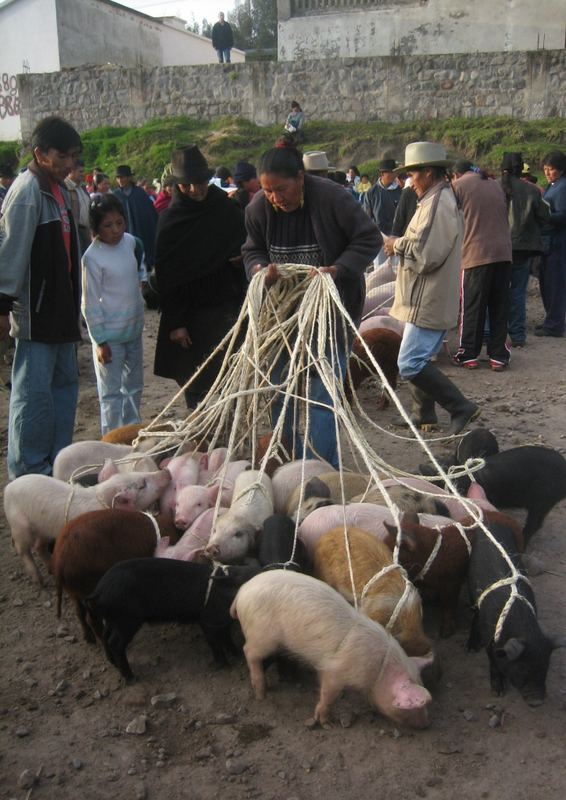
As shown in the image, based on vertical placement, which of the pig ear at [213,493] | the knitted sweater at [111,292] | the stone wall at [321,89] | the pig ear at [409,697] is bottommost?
the pig ear at [409,697]

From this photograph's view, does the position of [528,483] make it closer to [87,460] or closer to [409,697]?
[409,697]

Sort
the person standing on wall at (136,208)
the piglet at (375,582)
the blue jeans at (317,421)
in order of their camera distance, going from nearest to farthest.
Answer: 1. the piglet at (375,582)
2. the blue jeans at (317,421)
3. the person standing on wall at (136,208)

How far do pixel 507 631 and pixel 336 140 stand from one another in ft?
78.3

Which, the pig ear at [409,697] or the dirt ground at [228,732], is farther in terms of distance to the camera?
the pig ear at [409,697]

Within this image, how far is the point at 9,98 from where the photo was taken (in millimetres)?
33281

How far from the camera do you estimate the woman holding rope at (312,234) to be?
450 cm

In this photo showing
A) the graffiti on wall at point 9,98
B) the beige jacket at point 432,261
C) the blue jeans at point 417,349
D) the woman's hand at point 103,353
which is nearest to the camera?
the woman's hand at point 103,353

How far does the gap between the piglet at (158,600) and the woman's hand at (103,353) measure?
2335mm

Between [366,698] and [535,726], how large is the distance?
0.68 metres

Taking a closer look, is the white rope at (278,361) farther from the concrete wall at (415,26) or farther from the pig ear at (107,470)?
the concrete wall at (415,26)

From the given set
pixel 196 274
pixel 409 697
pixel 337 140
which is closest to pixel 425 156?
pixel 196 274

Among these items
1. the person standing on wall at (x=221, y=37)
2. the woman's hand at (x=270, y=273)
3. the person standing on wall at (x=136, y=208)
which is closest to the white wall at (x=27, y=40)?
the person standing on wall at (x=221, y=37)

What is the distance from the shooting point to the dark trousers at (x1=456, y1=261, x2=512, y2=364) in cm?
837

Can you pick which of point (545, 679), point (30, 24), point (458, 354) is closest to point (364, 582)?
point (545, 679)
